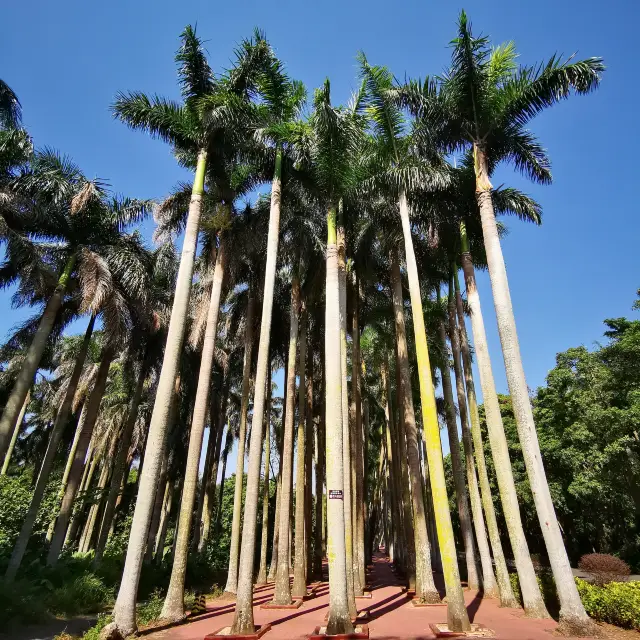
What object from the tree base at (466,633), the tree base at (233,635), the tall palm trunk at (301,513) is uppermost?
the tall palm trunk at (301,513)

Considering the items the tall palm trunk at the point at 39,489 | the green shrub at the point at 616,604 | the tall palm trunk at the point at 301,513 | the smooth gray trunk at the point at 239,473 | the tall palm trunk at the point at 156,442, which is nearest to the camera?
the tall palm trunk at the point at 156,442

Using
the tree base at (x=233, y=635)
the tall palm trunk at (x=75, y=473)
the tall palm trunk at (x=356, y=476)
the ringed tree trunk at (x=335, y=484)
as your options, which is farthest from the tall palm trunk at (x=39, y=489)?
the tall palm trunk at (x=356, y=476)

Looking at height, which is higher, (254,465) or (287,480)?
(287,480)

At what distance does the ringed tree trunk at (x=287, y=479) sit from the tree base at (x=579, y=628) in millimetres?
7883

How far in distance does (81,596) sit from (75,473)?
4545 millimetres

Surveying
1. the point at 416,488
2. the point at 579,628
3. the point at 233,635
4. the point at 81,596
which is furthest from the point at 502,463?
the point at 81,596

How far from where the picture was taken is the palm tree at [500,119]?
10727mm

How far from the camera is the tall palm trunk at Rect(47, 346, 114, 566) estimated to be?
16.2m

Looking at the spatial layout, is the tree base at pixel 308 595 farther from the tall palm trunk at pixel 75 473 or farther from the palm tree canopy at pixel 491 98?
the palm tree canopy at pixel 491 98

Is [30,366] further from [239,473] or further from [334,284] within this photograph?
[334,284]

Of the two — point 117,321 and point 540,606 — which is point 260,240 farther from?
point 540,606

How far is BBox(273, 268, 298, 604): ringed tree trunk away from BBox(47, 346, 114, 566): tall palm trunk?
7.82 metres

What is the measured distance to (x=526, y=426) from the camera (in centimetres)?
1038

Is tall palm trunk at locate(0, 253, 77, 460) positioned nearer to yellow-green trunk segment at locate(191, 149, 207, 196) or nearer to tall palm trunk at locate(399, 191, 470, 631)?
yellow-green trunk segment at locate(191, 149, 207, 196)
